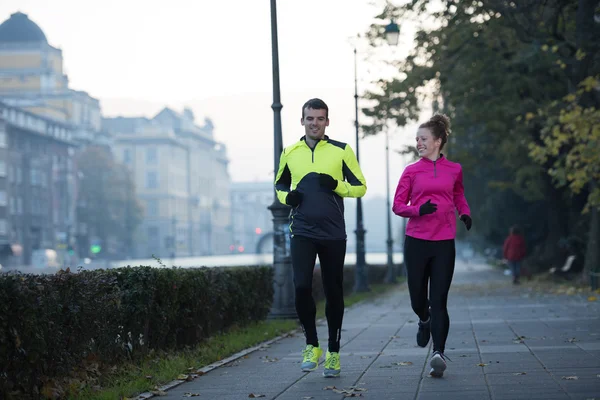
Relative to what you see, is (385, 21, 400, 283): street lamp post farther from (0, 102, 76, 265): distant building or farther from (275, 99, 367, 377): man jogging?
(0, 102, 76, 265): distant building

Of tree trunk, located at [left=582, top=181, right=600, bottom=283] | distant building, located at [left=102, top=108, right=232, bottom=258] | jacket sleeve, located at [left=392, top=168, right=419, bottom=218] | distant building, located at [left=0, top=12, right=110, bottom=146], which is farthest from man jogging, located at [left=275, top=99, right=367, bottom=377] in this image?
distant building, located at [left=102, top=108, right=232, bottom=258]

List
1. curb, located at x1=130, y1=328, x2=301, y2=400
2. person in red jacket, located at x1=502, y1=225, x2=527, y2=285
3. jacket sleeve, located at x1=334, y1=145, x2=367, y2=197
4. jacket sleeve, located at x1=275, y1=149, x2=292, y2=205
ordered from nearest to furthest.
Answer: curb, located at x1=130, y1=328, x2=301, y2=400 → jacket sleeve, located at x1=334, y1=145, x2=367, y2=197 → jacket sleeve, located at x1=275, y1=149, x2=292, y2=205 → person in red jacket, located at x1=502, y1=225, x2=527, y2=285

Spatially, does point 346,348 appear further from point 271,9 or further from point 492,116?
point 492,116

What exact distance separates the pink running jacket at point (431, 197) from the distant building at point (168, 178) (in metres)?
137

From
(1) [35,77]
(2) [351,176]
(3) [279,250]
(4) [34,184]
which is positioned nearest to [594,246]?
(3) [279,250]

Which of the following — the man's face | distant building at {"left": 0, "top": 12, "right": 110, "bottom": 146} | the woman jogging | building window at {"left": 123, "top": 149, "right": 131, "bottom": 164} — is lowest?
the woman jogging

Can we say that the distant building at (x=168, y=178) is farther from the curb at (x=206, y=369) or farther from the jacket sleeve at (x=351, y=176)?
the jacket sleeve at (x=351, y=176)

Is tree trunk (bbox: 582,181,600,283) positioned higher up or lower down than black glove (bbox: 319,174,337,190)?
lower down

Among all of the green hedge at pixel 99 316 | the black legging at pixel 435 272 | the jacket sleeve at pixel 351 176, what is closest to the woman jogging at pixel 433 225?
A: the black legging at pixel 435 272

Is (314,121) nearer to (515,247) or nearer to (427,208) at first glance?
(427,208)

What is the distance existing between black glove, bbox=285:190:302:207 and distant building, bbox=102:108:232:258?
137 metres

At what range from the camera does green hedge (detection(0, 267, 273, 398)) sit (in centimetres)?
698

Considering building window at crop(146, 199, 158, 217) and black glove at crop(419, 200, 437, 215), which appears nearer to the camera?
black glove at crop(419, 200, 437, 215)

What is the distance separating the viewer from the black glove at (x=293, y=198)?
8.62m
